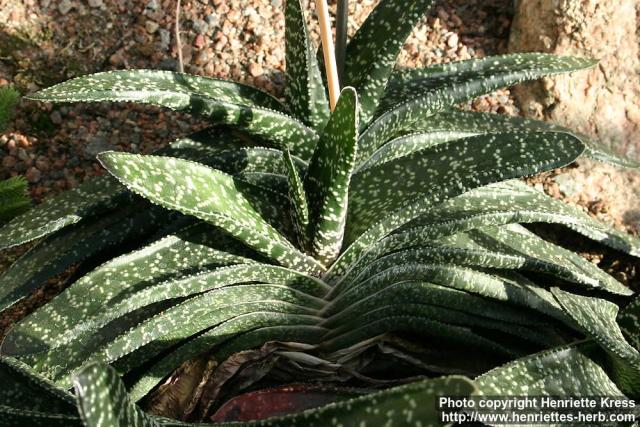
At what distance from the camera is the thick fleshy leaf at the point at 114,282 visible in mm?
1154

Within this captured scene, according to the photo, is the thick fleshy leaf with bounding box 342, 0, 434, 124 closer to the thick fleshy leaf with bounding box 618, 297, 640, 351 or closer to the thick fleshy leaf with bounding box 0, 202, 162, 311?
the thick fleshy leaf with bounding box 0, 202, 162, 311

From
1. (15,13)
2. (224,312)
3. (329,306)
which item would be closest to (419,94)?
(329,306)

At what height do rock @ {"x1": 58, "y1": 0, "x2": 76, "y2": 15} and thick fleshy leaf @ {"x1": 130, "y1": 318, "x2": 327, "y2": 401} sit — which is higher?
rock @ {"x1": 58, "y1": 0, "x2": 76, "y2": 15}

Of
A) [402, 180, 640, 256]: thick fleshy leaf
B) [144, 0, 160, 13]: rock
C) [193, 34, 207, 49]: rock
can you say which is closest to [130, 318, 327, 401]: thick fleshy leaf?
[402, 180, 640, 256]: thick fleshy leaf

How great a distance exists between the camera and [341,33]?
1.30 metres

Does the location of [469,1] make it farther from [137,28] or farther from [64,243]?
[64,243]

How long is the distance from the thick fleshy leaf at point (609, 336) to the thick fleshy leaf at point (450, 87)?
39cm

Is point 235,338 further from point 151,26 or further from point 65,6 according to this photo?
point 65,6

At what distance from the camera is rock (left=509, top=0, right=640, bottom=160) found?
1.64 metres

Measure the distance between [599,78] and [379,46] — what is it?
664 mm

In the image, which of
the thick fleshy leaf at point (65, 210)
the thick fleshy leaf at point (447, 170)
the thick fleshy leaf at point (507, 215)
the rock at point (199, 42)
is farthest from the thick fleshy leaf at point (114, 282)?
the rock at point (199, 42)

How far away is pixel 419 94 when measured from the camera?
131cm

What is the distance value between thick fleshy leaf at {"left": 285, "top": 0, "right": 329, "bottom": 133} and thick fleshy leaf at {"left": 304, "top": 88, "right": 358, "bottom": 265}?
18 centimetres

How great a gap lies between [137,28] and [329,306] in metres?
0.90
